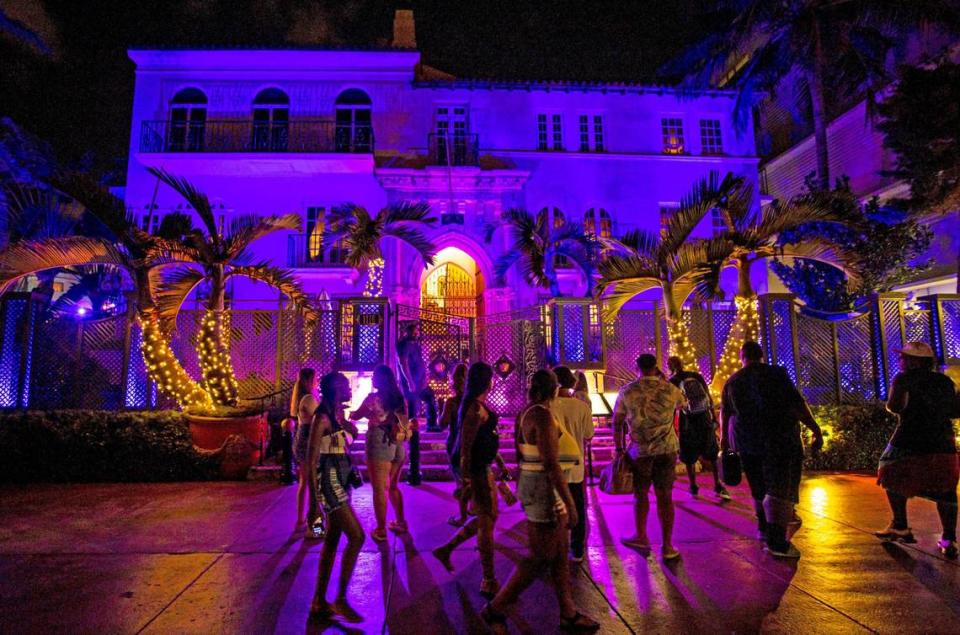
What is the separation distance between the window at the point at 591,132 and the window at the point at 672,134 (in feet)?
7.45

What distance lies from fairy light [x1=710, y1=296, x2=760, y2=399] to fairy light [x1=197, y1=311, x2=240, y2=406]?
857cm

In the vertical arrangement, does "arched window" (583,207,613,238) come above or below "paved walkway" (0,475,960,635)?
above

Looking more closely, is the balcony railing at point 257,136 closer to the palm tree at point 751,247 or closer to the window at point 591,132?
the window at point 591,132

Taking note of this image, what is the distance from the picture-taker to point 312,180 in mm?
18156

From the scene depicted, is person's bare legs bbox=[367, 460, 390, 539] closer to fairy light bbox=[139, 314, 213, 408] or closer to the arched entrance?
fairy light bbox=[139, 314, 213, 408]

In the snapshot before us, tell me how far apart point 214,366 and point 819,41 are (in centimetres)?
1682

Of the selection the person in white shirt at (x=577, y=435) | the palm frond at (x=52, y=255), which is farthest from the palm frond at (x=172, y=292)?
the person in white shirt at (x=577, y=435)

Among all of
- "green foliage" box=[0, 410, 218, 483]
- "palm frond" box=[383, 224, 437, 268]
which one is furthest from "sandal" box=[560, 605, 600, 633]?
"palm frond" box=[383, 224, 437, 268]

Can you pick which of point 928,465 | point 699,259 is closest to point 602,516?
point 928,465

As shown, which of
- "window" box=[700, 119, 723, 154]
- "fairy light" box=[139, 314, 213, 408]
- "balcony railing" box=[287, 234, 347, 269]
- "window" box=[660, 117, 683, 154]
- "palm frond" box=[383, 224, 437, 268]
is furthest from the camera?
"window" box=[700, 119, 723, 154]

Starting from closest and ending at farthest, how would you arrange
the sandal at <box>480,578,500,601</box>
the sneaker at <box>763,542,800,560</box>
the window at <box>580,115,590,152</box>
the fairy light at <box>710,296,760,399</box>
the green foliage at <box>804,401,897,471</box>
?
the sandal at <box>480,578,500,601</box>
the sneaker at <box>763,542,800,560</box>
the green foliage at <box>804,401,897,471</box>
the fairy light at <box>710,296,760,399</box>
the window at <box>580,115,590,152</box>

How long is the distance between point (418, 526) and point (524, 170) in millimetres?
13589

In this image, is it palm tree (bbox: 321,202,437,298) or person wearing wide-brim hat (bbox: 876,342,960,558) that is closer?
→ person wearing wide-brim hat (bbox: 876,342,960,558)

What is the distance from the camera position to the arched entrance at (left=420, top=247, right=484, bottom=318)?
60.6 ft
